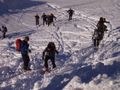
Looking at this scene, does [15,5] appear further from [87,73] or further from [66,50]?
[87,73]

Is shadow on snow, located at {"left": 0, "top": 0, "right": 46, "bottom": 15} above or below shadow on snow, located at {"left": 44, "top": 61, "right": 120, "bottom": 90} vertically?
below

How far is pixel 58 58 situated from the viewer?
2048 centimetres

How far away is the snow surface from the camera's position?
14.2m

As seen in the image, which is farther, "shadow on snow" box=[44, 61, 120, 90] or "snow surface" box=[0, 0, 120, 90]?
"snow surface" box=[0, 0, 120, 90]

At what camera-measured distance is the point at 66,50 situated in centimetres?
2328

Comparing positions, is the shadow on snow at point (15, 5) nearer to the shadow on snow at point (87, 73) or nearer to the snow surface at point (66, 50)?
the snow surface at point (66, 50)

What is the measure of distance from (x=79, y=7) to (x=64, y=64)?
31.3m

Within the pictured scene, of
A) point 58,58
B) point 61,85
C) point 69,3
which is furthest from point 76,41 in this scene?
point 69,3

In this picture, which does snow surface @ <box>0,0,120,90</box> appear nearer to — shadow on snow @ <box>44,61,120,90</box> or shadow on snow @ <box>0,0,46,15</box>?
shadow on snow @ <box>44,61,120,90</box>

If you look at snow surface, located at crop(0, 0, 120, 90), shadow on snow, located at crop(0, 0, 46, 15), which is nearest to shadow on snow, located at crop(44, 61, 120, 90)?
snow surface, located at crop(0, 0, 120, 90)

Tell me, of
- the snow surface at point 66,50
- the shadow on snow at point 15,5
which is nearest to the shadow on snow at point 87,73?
the snow surface at point 66,50

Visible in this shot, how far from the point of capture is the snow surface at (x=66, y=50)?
46.5 ft

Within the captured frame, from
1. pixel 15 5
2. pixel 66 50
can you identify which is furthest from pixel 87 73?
pixel 15 5

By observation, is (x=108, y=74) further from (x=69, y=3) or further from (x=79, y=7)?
(x=69, y=3)
